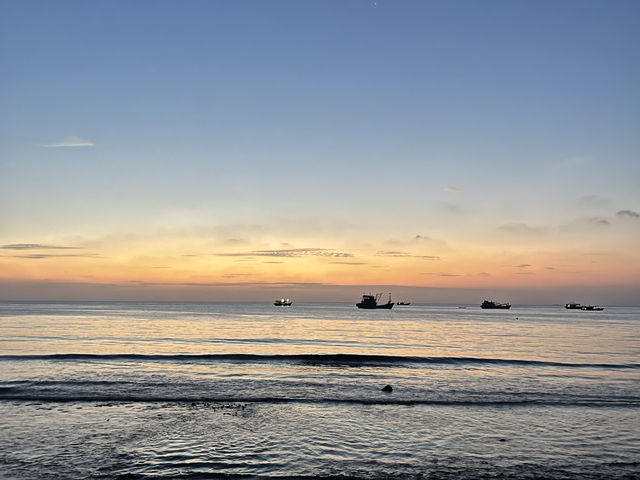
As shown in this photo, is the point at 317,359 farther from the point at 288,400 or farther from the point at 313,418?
the point at 313,418

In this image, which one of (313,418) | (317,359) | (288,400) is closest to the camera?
(313,418)

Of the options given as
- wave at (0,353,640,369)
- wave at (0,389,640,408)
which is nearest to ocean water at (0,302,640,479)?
wave at (0,389,640,408)

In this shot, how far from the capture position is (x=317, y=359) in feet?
168

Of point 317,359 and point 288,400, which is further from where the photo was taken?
point 317,359

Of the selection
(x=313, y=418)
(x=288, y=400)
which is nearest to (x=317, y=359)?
(x=288, y=400)

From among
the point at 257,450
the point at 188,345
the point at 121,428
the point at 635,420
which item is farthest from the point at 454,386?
the point at 188,345

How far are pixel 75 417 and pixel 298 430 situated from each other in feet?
36.7

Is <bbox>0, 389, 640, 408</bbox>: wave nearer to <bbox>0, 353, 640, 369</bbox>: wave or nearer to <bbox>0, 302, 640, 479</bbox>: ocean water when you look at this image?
<bbox>0, 302, 640, 479</bbox>: ocean water

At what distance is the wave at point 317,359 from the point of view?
47.2 meters

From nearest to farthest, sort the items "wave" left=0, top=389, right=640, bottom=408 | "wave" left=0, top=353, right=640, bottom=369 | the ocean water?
the ocean water < "wave" left=0, top=389, right=640, bottom=408 < "wave" left=0, top=353, right=640, bottom=369

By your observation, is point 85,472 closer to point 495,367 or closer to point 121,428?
point 121,428

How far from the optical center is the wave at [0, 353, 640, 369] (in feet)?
155

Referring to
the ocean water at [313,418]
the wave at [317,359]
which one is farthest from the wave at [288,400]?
the wave at [317,359]

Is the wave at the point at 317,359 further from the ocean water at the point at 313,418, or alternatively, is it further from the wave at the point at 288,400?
the wave at the point at 288,400
